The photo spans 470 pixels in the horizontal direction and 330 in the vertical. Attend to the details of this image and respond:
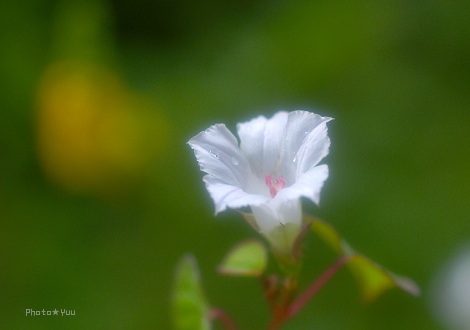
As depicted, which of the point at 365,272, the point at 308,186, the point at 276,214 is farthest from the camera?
the point at 365,272

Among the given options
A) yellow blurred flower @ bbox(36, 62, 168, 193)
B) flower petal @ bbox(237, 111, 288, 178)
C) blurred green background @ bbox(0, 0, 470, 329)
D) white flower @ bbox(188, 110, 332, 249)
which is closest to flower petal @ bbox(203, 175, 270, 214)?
white flower @ bbox(188, 110, 332, 249)

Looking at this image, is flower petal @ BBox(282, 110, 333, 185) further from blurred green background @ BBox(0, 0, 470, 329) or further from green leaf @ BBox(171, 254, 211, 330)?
blurred green background @ BBox(0, 0, 470, 329)

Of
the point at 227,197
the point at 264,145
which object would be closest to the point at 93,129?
the point at 264,145

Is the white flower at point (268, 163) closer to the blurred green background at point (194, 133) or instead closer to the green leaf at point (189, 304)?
the green leaf at point (189, 304)

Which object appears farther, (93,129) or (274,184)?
(93,129)

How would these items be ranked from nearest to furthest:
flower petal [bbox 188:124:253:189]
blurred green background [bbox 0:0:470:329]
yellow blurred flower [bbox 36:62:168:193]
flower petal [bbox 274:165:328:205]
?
1. flower petal [bbox 274:165:328:205]
2. flower petal [bbox 188:124:253:189]
3. blurred green background [bbox 0:0:470:329]
4. yellow blurred flower [bbox 36:62:168:193]

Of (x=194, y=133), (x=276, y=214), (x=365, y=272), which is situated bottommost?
(x=365, y=272)

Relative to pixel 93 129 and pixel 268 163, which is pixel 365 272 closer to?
pixel 268 163

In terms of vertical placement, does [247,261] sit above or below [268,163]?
below
